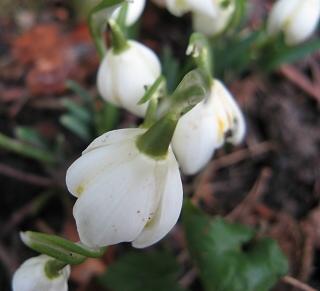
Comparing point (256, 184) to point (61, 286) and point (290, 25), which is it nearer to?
point (290, 25)

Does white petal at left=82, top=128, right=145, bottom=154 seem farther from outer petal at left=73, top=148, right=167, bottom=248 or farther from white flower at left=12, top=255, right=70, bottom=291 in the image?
white flower at left=12, top=255, right=70, bottom=291

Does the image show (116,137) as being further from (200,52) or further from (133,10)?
(133,10)

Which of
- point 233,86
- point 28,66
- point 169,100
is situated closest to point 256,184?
point 233,86

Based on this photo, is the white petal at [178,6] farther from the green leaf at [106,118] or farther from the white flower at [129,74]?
the green leaf at [106,118]

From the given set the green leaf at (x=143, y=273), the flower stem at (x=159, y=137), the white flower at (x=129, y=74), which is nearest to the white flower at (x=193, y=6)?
the white flower at (x=129, y=74)

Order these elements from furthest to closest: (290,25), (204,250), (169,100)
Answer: (290,25) → (204,250) → (169,100)

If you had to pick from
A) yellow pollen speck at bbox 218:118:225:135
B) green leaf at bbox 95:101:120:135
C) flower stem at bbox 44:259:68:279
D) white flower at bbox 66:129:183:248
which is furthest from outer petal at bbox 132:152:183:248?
green leaf at bbox 95:101:120:135

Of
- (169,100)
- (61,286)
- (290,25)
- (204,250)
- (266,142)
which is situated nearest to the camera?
(169,100)
